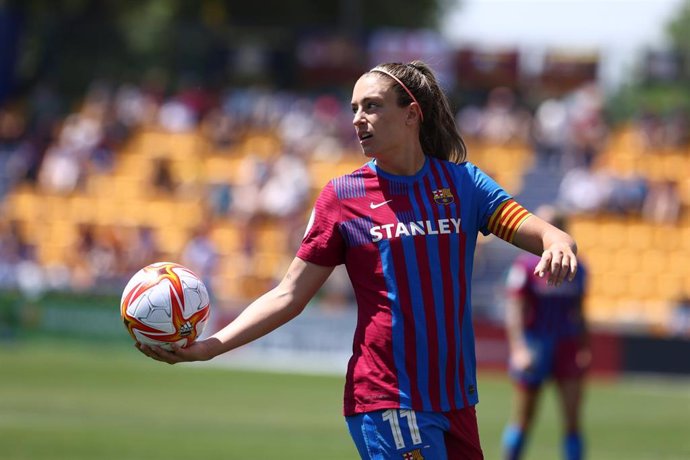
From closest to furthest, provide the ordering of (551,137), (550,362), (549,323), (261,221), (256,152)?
(550,362) → (549,323) → (261,221) → (551,137) → (256,152)

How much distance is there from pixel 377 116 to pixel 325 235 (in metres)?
0.50

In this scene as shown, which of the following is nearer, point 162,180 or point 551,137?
point 551,137

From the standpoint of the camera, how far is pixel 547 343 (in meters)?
10.5

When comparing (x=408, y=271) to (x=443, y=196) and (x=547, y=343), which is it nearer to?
(x=443, y=196)

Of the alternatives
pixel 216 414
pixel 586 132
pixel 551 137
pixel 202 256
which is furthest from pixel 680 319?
pixel 216 414

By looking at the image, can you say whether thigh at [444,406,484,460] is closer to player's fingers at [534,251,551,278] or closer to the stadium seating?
player's fingers at [534,251,551,278]

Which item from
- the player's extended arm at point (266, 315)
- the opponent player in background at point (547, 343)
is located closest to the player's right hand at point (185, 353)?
the player's extended arm at point (266, 315)

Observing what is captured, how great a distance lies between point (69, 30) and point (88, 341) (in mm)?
11975

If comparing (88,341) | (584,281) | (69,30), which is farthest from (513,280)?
(69,30)

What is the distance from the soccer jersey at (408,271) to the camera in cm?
496

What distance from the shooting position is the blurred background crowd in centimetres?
2403

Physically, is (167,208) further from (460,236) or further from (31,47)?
(460,236)

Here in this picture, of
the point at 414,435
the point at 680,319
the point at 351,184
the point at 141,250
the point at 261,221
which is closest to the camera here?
the point at 414,435

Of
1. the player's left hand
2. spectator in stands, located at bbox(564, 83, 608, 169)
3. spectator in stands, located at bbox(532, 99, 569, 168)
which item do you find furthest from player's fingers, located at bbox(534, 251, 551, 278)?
spectator in stands, located at bbox(532, 99, 569, 168)
